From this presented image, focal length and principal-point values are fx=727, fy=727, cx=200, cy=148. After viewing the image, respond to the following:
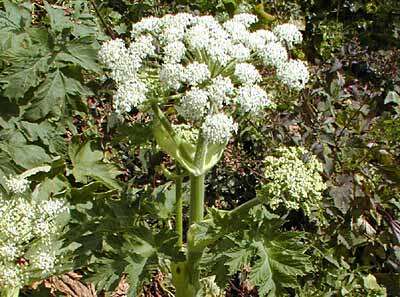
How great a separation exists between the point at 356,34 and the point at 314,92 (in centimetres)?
240

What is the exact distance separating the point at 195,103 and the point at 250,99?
9.2 inches

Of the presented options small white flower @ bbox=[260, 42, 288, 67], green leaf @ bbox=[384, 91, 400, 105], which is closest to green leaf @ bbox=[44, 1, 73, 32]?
small white flower @ bbox=[260, 42, 288, 67]

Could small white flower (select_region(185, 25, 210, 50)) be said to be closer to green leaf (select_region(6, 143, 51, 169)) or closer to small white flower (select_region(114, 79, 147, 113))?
small white flower (select_region(114, 79, 147, 113))

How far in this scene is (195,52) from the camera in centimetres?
312

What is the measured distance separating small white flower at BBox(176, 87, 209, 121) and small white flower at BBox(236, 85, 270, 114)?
144mm

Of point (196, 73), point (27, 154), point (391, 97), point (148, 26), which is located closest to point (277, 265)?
point (196, 73)

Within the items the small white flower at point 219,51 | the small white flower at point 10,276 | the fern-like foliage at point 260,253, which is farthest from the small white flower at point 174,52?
the small white flower at point 10,276

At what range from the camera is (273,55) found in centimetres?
309

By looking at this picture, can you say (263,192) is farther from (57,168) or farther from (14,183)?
(57,168)

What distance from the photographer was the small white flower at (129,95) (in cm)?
295

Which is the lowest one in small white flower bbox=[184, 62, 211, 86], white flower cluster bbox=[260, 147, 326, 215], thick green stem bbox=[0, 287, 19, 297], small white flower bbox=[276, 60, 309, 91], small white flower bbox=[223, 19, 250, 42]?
thick green stem bbox=[0, 287, 19, 297]

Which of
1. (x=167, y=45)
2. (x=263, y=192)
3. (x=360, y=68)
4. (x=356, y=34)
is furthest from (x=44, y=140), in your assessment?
(x=356, y=34)

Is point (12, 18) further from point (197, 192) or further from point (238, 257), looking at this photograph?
point (238, 257)

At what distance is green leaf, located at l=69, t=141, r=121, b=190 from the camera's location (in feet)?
13.4
